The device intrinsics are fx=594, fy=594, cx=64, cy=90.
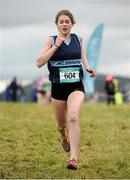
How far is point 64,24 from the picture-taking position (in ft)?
27.1

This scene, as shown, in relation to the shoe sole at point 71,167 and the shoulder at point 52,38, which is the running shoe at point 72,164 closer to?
the shoe sole at point 71,167

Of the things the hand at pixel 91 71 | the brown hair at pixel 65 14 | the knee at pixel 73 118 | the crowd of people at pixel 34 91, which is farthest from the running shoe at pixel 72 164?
the crowd of people at pixel 34 91

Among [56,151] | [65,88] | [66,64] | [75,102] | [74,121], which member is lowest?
[56,151]

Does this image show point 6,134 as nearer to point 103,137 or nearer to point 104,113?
point 103,137

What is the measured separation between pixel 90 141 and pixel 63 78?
315 cm

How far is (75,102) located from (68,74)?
0.40m

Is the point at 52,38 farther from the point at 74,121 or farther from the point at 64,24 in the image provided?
the point at 74,121

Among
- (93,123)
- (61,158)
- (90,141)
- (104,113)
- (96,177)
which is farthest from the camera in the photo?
(104,113)

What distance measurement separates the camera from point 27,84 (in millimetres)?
47719

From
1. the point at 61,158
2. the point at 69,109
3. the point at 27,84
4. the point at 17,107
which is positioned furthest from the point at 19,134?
the point at 27,84

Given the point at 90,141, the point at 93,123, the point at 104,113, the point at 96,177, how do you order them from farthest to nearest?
the point at 104,113, the point at 93,123, the point at 90,141, the point at 96,177


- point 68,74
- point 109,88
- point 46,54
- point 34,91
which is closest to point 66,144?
point 68,74

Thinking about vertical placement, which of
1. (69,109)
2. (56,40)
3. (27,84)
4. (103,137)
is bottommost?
(27,84)

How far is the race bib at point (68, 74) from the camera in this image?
27.1 feet
